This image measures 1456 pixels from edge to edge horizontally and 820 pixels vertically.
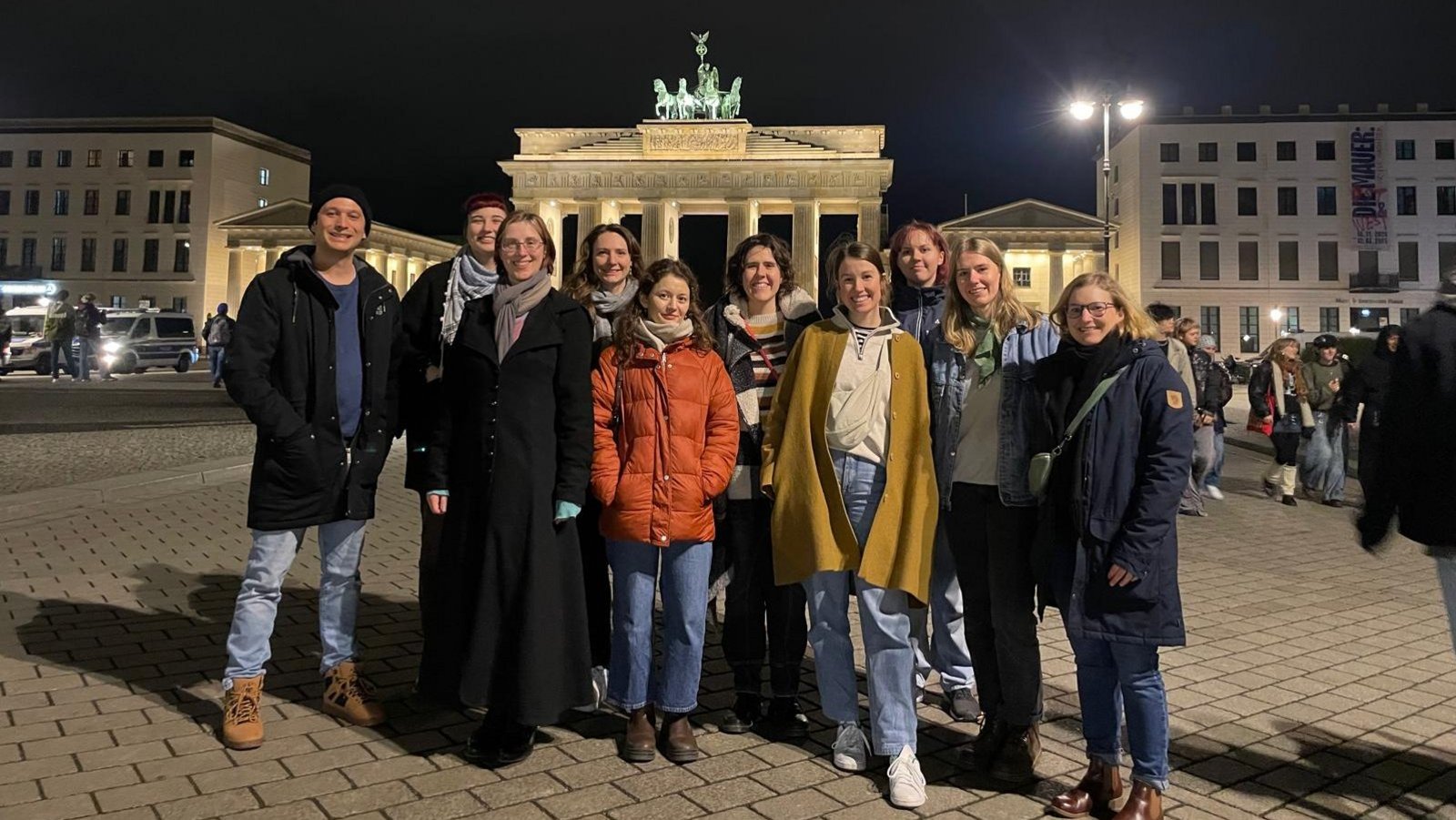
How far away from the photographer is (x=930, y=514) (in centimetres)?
382

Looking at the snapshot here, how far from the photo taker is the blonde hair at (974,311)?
4000mm

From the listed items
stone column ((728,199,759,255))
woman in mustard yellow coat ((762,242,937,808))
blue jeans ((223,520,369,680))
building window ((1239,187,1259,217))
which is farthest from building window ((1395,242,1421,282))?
blue jeans ((223,520,369,680))

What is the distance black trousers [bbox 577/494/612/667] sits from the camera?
4.22m

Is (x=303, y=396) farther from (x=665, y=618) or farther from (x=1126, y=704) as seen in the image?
(x=1126, y=704)

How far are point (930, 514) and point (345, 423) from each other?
8.59 ft

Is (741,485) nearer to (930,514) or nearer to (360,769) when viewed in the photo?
(930,514)

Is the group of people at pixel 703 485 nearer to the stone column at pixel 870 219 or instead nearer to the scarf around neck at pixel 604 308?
the scarf around neck at pixel 604 308

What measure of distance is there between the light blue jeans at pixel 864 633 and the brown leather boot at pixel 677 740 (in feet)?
1.87

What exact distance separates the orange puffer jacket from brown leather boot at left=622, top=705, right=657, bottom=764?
0.74m

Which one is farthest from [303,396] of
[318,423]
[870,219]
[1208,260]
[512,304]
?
[1208,260]

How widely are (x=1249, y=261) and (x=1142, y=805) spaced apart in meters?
63.8

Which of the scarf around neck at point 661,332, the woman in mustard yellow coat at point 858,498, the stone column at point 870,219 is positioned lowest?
the woman in mustard yellow coat at point 858,498

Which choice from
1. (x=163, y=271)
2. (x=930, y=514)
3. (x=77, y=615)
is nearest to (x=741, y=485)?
(x=930, y=514)

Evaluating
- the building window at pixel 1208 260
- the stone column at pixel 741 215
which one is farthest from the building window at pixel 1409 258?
the stone column at pixel 741 215
